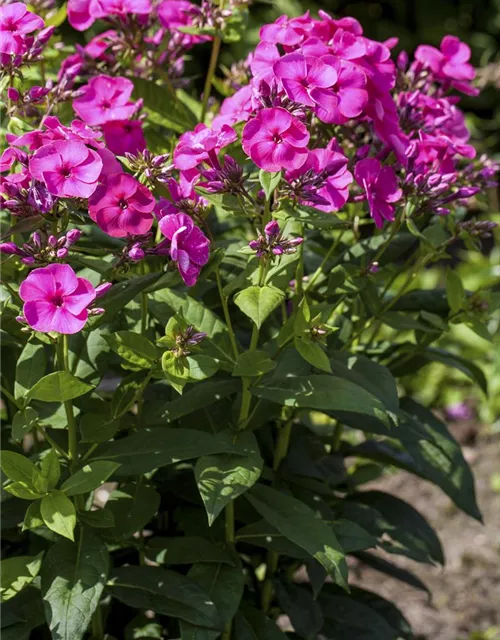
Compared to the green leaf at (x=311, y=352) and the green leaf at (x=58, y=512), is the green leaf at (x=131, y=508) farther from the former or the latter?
the green leaf at (x=311, y=352)

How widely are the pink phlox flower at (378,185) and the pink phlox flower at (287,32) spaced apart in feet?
0.79

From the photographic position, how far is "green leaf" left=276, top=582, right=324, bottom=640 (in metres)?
1.86

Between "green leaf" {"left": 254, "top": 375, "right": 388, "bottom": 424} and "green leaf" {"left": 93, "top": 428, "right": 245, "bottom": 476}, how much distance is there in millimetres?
114

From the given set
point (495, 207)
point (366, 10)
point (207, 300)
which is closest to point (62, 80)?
point (207, 300)

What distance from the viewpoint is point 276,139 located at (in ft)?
4.67

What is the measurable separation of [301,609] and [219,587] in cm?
27

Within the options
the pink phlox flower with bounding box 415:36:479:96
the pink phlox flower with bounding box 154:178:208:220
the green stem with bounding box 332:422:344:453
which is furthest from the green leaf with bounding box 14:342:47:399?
the pink phlox flower with bounding box 415:36:479:96

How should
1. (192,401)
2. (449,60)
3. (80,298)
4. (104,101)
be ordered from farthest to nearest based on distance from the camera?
(449,60) → (104,101) → (192,401) → (80,298)

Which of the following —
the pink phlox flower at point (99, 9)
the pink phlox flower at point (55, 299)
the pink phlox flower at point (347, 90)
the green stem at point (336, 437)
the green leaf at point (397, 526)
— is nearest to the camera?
the pink phlox flower at point (55, 299)

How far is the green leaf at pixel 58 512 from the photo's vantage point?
1.45m

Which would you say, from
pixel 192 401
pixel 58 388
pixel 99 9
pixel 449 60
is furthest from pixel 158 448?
pixel 449 60

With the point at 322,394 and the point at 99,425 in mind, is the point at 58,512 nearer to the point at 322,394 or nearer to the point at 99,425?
the point at 99,425

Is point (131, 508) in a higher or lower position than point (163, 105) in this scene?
lower

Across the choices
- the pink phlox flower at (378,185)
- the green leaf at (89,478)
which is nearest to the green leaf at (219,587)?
the green leaf at (89,478)
